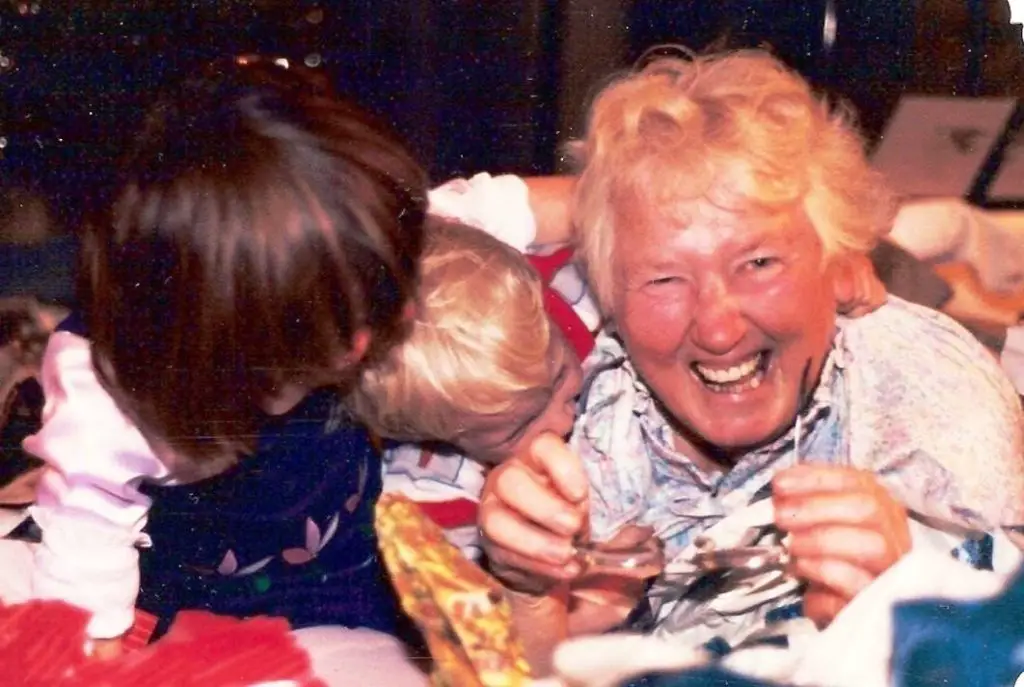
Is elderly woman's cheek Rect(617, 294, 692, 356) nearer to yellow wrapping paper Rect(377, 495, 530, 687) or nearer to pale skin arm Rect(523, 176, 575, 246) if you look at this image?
pale skin arm Rect(523, 176, 575, 246)

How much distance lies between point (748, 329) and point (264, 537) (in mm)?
360

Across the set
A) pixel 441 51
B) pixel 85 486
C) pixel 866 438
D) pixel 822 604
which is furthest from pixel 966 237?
pixel 85 486

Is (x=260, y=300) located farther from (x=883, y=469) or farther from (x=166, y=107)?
(x=883, y=469)

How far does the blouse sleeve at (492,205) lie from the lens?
2.49ft

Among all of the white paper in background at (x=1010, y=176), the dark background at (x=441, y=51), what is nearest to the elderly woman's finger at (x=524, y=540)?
the dark background at (x=441, y=51)

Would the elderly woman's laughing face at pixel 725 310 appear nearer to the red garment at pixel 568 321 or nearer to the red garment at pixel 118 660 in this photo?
the red garment at pixel 568 321

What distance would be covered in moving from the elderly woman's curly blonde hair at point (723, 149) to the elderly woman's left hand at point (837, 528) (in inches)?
5.9

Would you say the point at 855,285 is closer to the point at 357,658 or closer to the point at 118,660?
the point at 357,658

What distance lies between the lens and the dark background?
0.73 meters

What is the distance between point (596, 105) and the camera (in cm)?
75

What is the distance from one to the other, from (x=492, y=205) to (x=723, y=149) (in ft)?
0.52

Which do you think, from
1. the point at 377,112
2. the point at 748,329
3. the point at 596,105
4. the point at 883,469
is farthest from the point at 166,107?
the point at 883,469

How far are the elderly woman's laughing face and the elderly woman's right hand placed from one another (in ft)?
0.31

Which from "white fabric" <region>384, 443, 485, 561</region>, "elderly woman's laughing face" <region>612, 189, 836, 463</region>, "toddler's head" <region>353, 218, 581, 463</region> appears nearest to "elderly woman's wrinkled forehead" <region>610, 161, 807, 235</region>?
"elderly woman's laughing face" <region>612, 189, 836, 463</region>
